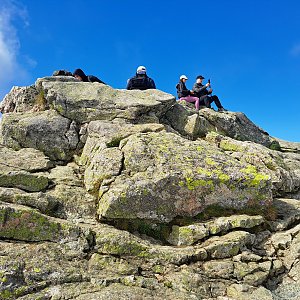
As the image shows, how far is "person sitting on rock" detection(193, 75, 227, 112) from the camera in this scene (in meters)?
29.7

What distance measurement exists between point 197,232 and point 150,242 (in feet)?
7.11

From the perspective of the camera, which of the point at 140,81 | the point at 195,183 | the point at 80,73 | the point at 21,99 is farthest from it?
the point at 140,81

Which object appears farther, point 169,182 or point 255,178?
point 255,178

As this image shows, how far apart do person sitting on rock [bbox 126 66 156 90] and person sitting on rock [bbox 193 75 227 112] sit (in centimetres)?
562

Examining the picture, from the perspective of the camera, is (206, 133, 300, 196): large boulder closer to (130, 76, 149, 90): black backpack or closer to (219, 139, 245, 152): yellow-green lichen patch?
(219, 139, 245, 152): yellow-green lichen patch

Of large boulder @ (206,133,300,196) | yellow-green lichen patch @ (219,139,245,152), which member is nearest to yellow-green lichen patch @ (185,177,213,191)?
large boulder @ (206,133,300,196)

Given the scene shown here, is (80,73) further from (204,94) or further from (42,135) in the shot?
(204,94)

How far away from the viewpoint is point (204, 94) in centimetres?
3052

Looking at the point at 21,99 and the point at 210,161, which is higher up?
the point at 21,99

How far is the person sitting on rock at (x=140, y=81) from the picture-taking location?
27.7 metres

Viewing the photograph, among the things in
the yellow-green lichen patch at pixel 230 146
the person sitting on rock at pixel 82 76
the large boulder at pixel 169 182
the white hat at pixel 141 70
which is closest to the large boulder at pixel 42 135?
the large boulder at pixel 169 182

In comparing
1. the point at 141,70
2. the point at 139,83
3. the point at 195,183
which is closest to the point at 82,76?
the point at 139,83

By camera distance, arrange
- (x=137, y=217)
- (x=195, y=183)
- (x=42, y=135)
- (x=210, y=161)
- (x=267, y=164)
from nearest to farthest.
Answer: (x=137, y=217), (x=195, y=183), (x=210, y=161), (x=267, y=164), (x=42, y=135)

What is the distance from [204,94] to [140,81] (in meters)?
7.57
